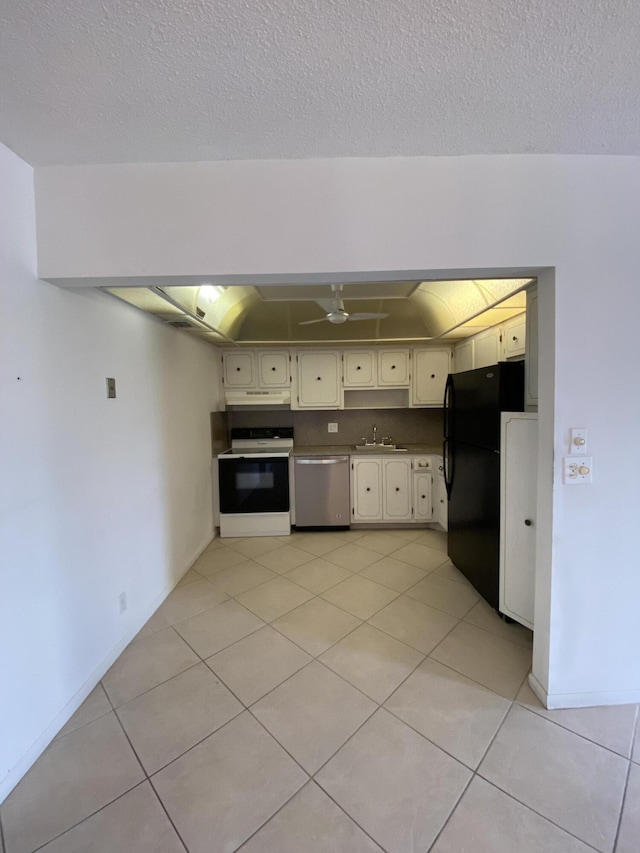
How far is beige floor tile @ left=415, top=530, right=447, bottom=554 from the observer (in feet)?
10.7

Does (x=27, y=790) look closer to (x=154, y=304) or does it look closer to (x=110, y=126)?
(x=154, y=304)

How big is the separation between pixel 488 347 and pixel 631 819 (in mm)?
2777

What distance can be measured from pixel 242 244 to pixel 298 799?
7.15ft

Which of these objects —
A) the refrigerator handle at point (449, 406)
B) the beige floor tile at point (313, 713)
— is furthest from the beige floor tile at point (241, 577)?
the refrigerator handle at point (449, 406)

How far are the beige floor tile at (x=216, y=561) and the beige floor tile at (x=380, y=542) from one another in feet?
4.18

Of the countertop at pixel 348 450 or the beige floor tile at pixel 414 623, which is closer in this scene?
the beige floor tile at pixel 414 623

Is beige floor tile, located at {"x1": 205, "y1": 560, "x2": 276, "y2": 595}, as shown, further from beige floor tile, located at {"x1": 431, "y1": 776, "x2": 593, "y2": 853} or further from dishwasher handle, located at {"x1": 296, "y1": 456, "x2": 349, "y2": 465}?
beige floor tile, located at {"x1": 431, "y1": 776, "x2": 593, "y2": 853}

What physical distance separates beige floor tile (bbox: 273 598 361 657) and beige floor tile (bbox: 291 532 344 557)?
0.85 m

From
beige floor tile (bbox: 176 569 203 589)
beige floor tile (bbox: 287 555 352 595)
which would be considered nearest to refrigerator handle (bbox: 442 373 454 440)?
beige floor tile (bbox: 287 555 352 595)

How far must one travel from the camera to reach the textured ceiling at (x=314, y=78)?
0.86m

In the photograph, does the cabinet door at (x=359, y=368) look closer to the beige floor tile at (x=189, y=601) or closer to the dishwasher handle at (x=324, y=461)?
the dishwasher handle at (x=324, y=461)

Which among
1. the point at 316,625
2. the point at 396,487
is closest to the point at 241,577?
the point at 316,625

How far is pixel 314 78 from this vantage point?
3.38 feet

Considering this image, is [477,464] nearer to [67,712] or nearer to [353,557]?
[353,557]
